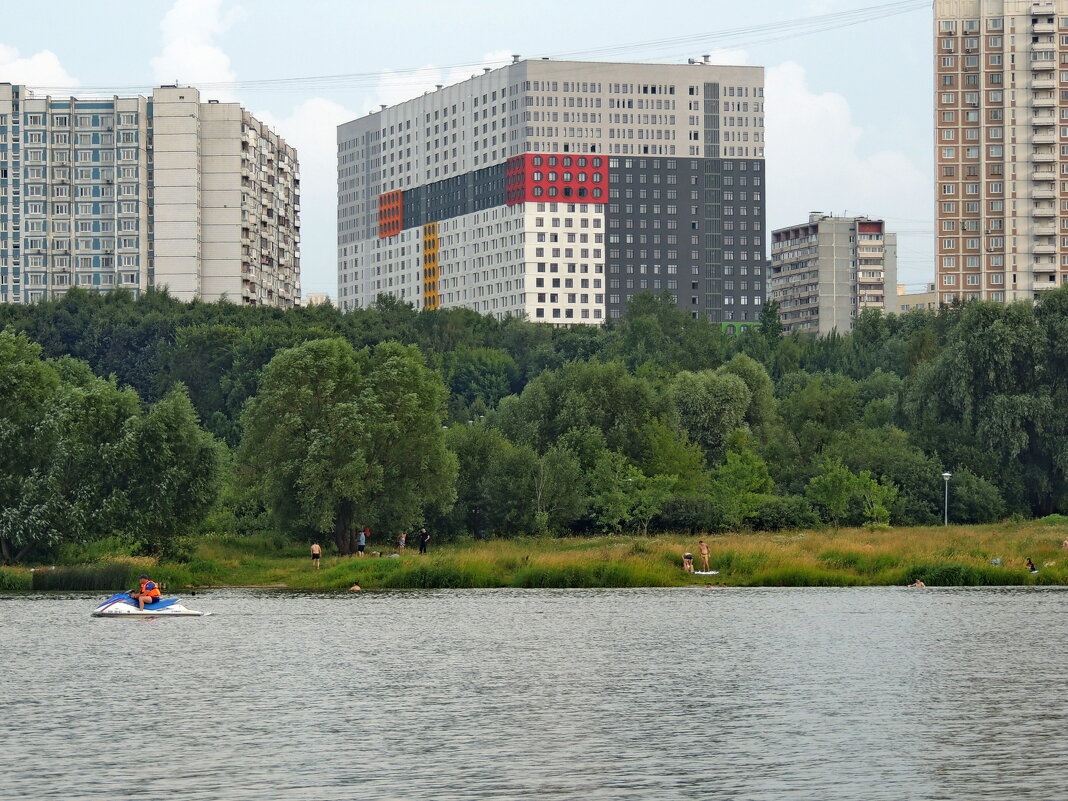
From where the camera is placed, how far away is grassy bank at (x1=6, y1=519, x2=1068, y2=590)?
81000mm

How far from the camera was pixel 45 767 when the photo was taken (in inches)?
1251

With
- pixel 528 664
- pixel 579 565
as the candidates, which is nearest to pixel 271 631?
pixel 528 664

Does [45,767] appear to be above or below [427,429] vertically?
below

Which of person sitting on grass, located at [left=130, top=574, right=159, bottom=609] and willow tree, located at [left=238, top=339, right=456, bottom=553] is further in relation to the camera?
willow tree, located at [left=238, top=339, right=456, bottom=553]

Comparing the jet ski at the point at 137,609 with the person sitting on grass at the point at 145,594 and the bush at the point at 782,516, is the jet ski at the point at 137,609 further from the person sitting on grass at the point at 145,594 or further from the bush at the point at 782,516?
the bush at the point at 782,516

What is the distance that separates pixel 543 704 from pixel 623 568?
41.6 meters

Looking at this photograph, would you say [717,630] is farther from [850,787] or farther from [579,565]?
[850,787]

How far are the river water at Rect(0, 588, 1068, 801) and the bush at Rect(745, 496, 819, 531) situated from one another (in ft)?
138

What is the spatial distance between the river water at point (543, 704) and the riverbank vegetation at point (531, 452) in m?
23.0

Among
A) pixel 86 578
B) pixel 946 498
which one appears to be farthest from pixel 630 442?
pixel 86 578

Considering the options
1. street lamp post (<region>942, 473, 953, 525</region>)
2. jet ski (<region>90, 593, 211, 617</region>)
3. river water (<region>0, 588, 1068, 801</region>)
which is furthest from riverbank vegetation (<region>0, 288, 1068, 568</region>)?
river water (<region>0, 588, 1068, 801</region>)

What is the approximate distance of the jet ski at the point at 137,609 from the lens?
220ft

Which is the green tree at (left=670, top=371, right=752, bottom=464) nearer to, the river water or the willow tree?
the willow tree

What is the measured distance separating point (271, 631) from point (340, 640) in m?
4.35
